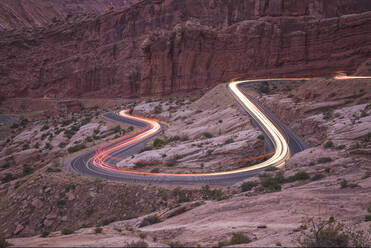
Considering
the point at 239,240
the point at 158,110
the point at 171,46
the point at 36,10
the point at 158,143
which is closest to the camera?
the point at 239,240

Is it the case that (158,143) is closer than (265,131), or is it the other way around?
(265,131)

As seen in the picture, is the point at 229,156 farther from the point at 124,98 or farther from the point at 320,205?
the point at 124,98

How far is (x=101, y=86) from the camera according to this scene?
94.6 meters

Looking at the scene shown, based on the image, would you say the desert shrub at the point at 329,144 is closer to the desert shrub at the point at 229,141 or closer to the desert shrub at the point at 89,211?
the desert shrub at the point at 229,141

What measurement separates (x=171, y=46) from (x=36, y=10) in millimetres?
135046

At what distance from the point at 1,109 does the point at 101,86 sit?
109ft

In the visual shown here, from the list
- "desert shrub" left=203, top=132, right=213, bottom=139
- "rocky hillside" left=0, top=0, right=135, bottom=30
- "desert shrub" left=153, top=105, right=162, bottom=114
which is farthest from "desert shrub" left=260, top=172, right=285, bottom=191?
"rocky hillside" left=0, top=0, right=135, bottom=30

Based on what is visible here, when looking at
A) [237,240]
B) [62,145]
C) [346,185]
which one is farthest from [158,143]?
[237,240]

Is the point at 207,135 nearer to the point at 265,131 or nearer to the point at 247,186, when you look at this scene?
the point at 265,131

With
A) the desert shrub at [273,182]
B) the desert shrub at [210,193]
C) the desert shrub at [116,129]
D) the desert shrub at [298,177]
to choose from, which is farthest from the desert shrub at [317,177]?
the desert shrub at [116,129]

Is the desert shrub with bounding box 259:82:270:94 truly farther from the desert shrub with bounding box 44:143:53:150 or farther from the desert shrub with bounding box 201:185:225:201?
the desert shrub with bounding box 44:143:53:150

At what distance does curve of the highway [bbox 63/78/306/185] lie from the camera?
21.5 metres

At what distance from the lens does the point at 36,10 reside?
154 metres

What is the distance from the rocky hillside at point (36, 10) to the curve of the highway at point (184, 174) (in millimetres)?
107759
